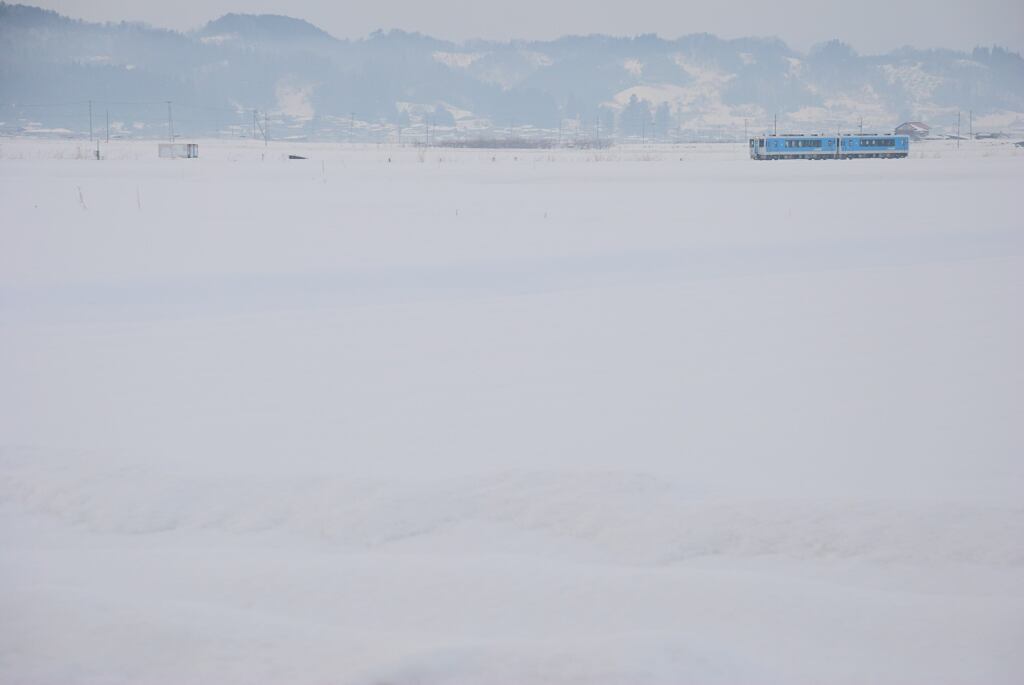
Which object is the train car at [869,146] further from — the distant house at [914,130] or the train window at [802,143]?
the distant house at [914,130]

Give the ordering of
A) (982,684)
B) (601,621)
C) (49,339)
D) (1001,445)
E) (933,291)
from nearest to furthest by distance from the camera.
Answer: (982,684) → (601,621) → (1001,445) → (49,339) → (933,291)

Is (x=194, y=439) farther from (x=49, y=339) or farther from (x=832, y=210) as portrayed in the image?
(x=832, y=210)

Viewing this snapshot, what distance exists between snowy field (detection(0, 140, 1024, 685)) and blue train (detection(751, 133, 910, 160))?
55.4m

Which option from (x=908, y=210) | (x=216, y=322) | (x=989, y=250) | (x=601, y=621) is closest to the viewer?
(x=601, y=621)

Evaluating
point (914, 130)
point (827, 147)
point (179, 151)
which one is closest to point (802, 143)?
point (827, 147)

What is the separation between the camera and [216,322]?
10109mm

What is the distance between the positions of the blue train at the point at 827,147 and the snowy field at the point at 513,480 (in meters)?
55.4

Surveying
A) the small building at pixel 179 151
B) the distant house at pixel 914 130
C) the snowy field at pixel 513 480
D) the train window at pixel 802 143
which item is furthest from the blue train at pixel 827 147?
the distant house at pixel 914 130

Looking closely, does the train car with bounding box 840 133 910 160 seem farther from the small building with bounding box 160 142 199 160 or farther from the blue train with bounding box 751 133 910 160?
the small building with bounding box 160 142 199 160

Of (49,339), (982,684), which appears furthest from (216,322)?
(982,684)

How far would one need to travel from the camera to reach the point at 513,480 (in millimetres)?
5582

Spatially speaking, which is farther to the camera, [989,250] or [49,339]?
[989,250]

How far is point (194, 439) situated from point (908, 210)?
63.6 ft

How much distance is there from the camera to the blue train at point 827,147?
65688mm
